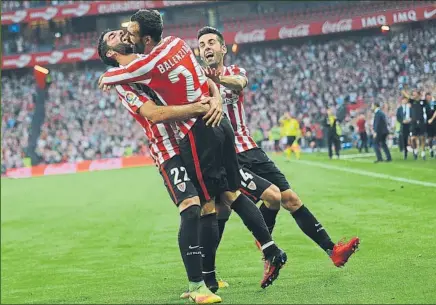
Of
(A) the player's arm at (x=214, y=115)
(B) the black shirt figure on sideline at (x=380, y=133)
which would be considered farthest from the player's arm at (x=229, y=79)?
(B) the black shirt figure on sideline at (x=380, y=133)

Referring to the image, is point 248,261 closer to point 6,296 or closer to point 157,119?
point 6,296

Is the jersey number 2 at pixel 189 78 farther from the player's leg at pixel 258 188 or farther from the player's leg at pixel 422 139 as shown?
the player's leg at pixel 422 139

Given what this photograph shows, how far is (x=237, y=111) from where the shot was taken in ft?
24.6

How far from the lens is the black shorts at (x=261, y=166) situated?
7.39 metres

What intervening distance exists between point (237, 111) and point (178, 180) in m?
1.58

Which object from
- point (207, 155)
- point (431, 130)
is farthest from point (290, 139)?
point (207, 155)

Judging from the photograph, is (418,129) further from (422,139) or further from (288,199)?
(288,199)

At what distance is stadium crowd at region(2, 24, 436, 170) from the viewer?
40.7 metres

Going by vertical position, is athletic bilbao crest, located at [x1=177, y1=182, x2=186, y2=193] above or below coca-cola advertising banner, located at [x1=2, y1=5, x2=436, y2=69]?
below

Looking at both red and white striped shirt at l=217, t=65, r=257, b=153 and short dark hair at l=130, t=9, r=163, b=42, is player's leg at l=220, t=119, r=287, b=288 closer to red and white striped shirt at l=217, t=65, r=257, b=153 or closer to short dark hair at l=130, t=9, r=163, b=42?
short dark hair at l=130, t=9, r=163, b=42

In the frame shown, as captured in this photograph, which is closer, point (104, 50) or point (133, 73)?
point (133, 73)

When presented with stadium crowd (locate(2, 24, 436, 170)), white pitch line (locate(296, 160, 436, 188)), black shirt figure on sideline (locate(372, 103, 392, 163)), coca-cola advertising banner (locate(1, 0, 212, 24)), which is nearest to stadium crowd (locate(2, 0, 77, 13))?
coca-cola advertising banner (locate(1, 0, 212, 24))

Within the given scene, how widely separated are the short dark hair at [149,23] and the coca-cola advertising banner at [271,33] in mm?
31593

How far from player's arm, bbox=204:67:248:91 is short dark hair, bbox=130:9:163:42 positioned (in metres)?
0.65
